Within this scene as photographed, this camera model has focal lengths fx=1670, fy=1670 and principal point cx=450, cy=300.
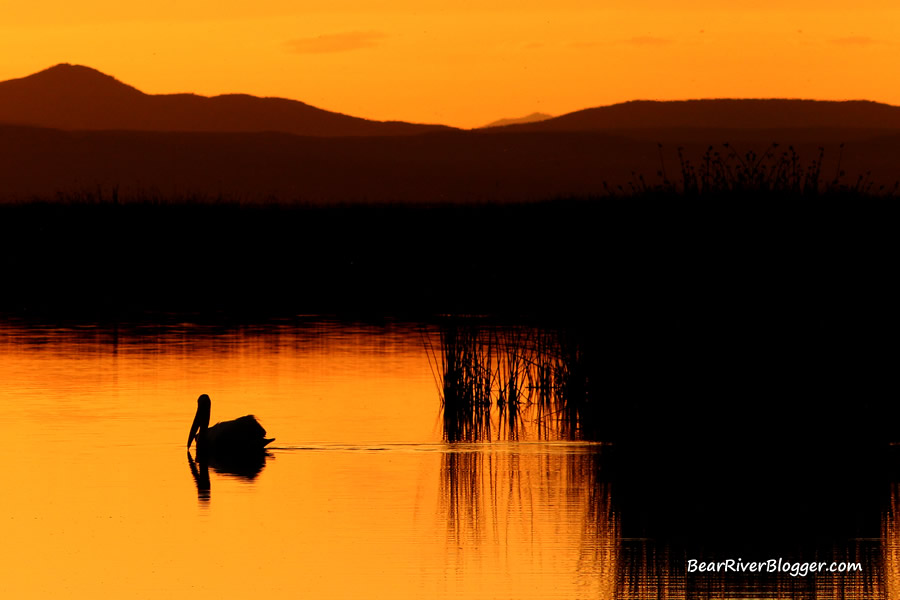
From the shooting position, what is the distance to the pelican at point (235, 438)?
42.0ft

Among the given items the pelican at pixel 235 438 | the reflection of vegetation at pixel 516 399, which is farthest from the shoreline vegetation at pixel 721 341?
the pelican at pixel 235 438

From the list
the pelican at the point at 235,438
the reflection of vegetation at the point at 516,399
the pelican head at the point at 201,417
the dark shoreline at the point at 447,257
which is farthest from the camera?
the dark shoreline at the point at 447,257

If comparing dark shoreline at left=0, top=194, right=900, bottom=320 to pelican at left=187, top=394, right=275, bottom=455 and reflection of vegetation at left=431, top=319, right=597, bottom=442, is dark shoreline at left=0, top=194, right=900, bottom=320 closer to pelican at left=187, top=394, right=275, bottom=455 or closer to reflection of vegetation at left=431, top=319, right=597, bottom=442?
reflection of vegetation at left=431, top=319, right=597, bottom=442

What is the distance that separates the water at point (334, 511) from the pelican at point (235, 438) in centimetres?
18

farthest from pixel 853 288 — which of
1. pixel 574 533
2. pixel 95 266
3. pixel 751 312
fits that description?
pixel 95 266

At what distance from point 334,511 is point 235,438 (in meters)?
2.44

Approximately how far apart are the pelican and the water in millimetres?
183

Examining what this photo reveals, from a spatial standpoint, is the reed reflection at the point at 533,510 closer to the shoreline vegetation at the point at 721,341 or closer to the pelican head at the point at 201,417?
the shoreline vegetation at the point at 721,341

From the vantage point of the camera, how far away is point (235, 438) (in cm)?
1277

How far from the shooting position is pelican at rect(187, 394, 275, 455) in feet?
42.0

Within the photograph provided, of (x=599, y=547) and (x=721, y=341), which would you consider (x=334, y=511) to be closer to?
(x=599, y=547)

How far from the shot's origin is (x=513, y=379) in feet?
50.8

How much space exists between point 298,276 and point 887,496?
26383 mm

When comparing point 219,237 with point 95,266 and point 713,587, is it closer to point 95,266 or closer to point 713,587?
point 95,266
